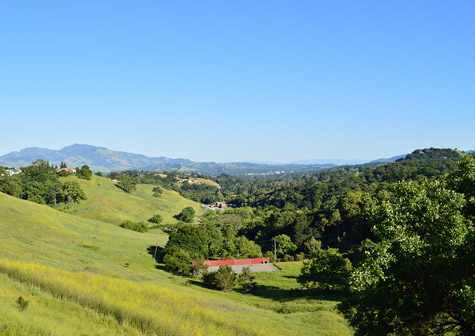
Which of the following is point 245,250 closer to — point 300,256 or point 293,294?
point 300,256

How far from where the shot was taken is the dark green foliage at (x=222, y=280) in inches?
1874

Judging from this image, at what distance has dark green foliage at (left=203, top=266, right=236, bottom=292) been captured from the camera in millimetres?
47594

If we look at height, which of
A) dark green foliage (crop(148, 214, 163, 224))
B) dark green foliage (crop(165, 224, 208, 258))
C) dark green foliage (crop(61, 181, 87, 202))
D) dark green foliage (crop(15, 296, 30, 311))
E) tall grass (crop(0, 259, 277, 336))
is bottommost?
dark green foliage (crop(148, 214, 163, 224))

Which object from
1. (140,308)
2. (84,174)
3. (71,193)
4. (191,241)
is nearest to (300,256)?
(191,241)

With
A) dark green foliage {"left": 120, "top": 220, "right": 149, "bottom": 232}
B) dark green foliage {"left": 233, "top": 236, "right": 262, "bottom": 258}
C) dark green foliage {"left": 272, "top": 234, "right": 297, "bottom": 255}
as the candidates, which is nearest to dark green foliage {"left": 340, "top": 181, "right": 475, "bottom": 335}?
dark green foliage {"left": 233, "top": 236, "right": 262, "bottom": 258}

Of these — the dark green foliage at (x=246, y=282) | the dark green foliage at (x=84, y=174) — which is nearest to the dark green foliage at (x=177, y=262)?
the dark green foliage at (x=246, y=282)

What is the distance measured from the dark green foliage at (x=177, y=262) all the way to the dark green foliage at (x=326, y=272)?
70.1 feet

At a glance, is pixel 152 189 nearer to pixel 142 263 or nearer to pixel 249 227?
pixel 249 227

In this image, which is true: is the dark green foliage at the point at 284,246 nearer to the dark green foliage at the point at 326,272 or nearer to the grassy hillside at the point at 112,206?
the dark green foliage at the point at 326,272

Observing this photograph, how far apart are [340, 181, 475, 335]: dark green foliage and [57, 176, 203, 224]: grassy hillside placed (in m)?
105

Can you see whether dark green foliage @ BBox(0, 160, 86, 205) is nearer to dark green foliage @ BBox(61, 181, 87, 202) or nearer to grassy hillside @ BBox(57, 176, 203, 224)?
dark green foliage @ BBox(61, 181, 87, 202)

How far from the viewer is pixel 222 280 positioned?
47.5 meters

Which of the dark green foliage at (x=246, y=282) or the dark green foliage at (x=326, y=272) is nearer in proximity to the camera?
the dark green foliage at (x=326, y=272)

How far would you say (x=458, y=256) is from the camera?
40.2ft
